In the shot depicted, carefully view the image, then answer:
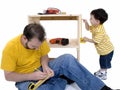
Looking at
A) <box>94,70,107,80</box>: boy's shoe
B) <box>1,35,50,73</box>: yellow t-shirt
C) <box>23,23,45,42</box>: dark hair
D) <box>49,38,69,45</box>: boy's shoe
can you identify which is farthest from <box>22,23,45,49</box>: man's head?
<box>94,70,107,80</box>: boy's shoe

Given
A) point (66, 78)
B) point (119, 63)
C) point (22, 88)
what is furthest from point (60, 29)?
point (22, 88)

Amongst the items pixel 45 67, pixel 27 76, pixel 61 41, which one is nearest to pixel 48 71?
pixel 45 67

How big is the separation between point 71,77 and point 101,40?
55 cm

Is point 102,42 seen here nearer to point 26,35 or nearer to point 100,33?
point 100,33

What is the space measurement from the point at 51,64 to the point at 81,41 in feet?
1.43

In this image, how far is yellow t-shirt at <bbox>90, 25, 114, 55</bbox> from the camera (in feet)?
6.95

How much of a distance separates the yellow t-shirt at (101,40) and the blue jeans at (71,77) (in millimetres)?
470

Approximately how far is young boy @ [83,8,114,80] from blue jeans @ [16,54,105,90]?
462mm

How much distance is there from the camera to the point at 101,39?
2.13 meters

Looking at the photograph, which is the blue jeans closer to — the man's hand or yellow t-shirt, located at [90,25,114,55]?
the man's hand

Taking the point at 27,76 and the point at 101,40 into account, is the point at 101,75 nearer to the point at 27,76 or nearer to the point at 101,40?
the point at 101,40

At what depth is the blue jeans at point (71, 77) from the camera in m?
1.69

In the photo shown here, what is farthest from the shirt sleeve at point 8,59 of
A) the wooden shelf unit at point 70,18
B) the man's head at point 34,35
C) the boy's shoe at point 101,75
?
the boy's shoe at point 101,75

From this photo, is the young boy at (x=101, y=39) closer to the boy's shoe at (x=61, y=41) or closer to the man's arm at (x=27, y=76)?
the boy's shoe at (x=61, y=41)
